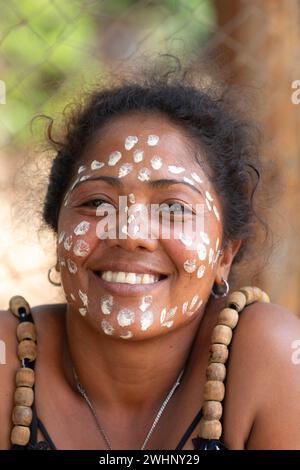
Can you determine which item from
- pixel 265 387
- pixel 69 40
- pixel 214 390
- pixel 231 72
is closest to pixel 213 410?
pixel 214 390

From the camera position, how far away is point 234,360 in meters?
2.25

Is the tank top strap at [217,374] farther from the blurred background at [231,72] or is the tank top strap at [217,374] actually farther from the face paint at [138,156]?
the blurred background at [231,72]

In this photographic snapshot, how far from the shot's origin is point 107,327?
216cm

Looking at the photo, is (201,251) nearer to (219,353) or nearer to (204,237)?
(204,237)

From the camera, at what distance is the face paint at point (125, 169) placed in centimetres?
226

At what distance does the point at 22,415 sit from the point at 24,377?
4.6 inches

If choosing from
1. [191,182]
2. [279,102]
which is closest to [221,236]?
[191,182]

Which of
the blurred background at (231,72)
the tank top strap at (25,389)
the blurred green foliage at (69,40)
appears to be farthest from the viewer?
the blurred green foliage at (69,40)

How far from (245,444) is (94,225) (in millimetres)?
746

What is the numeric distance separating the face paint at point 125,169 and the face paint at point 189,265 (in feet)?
1.02

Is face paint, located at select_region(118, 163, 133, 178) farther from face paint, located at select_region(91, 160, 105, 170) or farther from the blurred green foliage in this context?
the blurred green foliage

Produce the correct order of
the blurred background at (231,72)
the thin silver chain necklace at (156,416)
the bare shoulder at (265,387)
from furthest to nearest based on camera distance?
1. the blurred background at (231,72)
2. the thin silver chain necklace at (156,416)
3. the bare shoulder at (265,387)

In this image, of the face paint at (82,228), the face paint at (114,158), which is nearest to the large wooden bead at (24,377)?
the face paint at (82,228)

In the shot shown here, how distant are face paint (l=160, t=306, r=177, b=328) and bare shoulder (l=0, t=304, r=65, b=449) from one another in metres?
0.45
